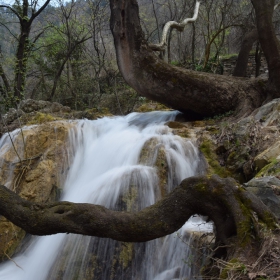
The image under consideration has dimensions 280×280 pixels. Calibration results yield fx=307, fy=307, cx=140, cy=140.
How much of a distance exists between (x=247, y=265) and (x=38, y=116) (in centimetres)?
740

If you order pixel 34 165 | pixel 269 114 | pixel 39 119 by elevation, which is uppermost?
pixel 269 114

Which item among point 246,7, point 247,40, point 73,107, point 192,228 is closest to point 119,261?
point 192,228

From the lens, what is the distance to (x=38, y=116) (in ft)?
28.3

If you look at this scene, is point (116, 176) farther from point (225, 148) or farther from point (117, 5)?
point (117, 5)

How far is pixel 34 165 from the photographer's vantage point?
272 inches

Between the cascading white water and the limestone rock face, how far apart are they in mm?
264

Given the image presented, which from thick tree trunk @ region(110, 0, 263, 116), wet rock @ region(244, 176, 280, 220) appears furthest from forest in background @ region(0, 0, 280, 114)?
wet rock @ region(244, 176, 280, 220)

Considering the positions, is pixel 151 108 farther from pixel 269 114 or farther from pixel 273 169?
pixel 273 169

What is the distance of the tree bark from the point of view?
284 centimetres

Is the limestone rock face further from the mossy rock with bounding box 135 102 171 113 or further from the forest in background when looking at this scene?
the forest in background

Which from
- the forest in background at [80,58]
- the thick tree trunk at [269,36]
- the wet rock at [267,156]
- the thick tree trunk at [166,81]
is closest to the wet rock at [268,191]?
the wet rock at [267,156]

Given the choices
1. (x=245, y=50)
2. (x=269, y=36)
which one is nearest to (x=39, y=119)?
(x=269, y=36)

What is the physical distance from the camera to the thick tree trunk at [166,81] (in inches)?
301

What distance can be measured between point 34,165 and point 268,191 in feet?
16.9
